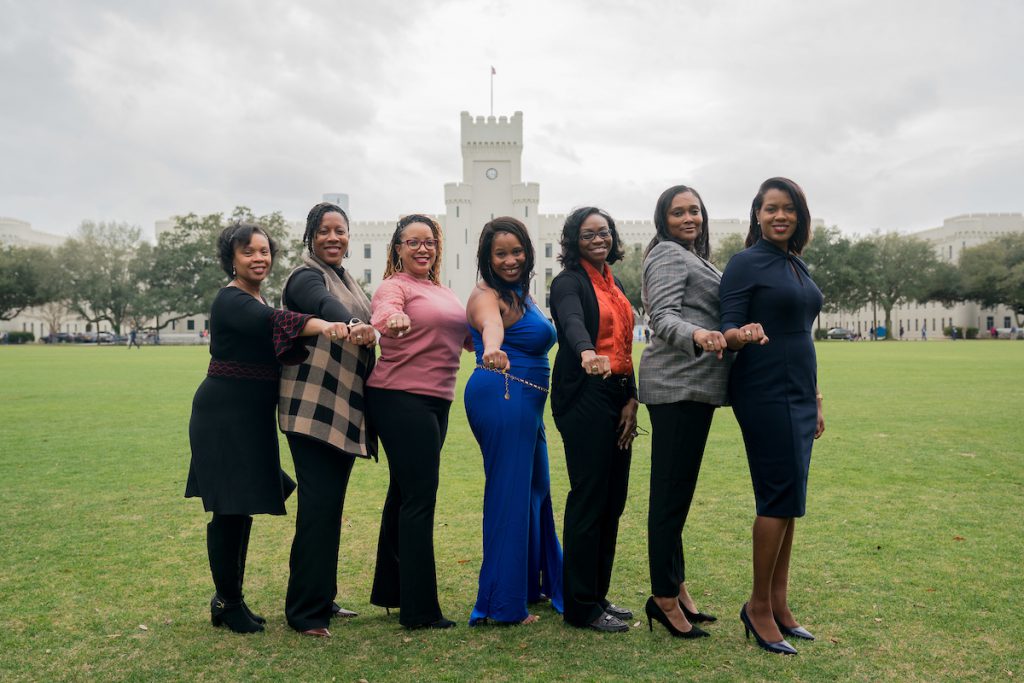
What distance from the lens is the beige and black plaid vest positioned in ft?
11.5

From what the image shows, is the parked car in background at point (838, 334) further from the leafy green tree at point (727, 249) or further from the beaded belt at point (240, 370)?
the beaded belt at point (240, 370)

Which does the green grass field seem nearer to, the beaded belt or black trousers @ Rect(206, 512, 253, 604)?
black trousers @ Rect(206, 512, 253, 604)

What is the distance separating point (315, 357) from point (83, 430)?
854 cm

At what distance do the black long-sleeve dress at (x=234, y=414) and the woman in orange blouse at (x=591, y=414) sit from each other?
4.21 feet

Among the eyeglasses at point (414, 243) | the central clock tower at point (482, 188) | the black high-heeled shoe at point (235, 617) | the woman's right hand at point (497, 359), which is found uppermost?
the central clock tower at point (482, 188)

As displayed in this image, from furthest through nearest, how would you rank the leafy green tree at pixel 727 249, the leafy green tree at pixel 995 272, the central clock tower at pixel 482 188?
the central clock tower at pixel 482 188
the leafy green tree at pixel 727 249
the leafy green tree at pixel 995 272

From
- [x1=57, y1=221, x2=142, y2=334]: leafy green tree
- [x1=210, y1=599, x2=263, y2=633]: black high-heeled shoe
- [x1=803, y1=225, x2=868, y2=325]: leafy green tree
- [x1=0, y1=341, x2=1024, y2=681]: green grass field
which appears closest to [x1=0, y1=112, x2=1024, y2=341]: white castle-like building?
[x1=57, y1=221, x2=142, y2=334]: leafy green tree

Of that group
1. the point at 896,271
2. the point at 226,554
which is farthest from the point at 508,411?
the point at 896,271

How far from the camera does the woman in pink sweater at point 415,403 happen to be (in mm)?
3574

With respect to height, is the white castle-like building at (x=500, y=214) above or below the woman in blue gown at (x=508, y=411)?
above

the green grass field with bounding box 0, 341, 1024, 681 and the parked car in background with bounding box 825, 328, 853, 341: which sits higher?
the parked car in background with bounding box 825, 328, 853, 341

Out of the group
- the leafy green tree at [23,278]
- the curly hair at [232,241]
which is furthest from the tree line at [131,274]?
the curly hair at [232,241]

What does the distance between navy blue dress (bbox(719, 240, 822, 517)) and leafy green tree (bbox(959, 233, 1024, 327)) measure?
62151 mm

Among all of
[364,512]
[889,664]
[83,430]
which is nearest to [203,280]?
[83,430]
